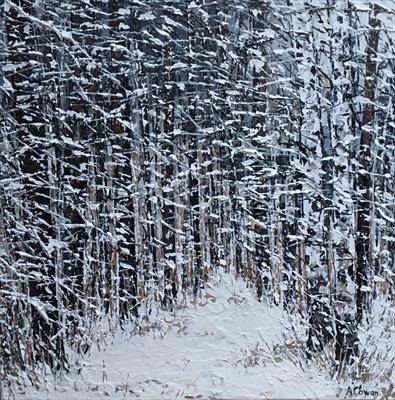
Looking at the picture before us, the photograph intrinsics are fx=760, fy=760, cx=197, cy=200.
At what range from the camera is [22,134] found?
4.10 m

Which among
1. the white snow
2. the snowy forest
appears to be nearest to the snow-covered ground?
the white snow

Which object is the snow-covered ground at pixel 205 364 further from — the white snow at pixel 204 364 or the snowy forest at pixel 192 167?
the snowy forest at pixel 192 167

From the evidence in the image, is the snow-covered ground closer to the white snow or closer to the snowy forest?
the white snow

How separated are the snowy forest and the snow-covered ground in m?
0.11

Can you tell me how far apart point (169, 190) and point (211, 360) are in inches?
37.2

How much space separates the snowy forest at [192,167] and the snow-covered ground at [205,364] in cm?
11

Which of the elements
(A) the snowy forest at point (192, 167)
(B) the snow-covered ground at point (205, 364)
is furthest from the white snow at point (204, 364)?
(A) the snowy forest at point (192, 167)

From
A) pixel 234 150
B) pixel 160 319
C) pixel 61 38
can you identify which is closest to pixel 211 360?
pixel 160 319

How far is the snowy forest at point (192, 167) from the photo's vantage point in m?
4.10

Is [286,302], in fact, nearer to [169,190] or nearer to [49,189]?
[169,190]

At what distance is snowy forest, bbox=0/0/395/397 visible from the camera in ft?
13.4
